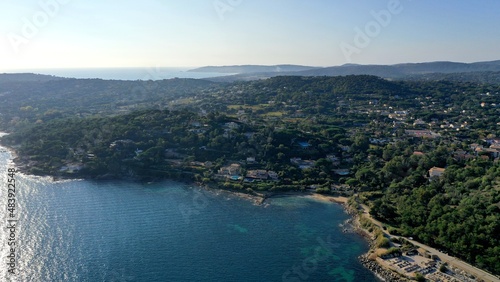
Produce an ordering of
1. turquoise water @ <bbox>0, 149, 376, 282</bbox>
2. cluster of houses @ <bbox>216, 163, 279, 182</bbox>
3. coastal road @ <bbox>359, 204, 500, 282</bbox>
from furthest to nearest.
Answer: cluster of houses @ <bbox>216, 163, 279, 182</bbox> < turquoise water @ <bbox>0, 149, 376, 282</bbox> < coastal road @ <bbox>359, 204, 500, 282</bbox>

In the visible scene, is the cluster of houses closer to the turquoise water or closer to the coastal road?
the turquoise water

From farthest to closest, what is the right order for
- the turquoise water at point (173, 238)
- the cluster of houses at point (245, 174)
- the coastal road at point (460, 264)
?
1. the cluster of houses at point (245, 174)
2. the turquoise water at point (173, 238)
3. the coastal road at point (460, 264)

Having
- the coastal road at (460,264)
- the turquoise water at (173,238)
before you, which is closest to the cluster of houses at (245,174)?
the turquoise water at (173,238)

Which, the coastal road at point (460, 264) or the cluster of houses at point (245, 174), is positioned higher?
the cluster of houses at point (245, 174)

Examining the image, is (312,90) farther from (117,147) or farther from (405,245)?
(405,245)

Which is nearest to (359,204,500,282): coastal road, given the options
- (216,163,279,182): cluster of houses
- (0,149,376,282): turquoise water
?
(0,149,376,282): turquoise water

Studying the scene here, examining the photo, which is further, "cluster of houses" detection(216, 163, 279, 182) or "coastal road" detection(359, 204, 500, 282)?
"cluster of houses" detection(216, 163, 279, 182)

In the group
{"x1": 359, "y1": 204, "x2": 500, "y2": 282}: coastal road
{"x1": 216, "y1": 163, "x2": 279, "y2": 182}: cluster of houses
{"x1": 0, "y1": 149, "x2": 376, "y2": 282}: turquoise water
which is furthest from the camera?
{"x1": 216, "y1": 163, "x2": 279, "y2": 182}: cluster of houses

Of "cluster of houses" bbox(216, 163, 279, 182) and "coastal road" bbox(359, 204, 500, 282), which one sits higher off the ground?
"cluster of houses" bbox(216, 163, 279, 182)

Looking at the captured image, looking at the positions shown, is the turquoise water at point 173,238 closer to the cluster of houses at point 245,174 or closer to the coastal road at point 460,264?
the cluster of houses at point 245,174
